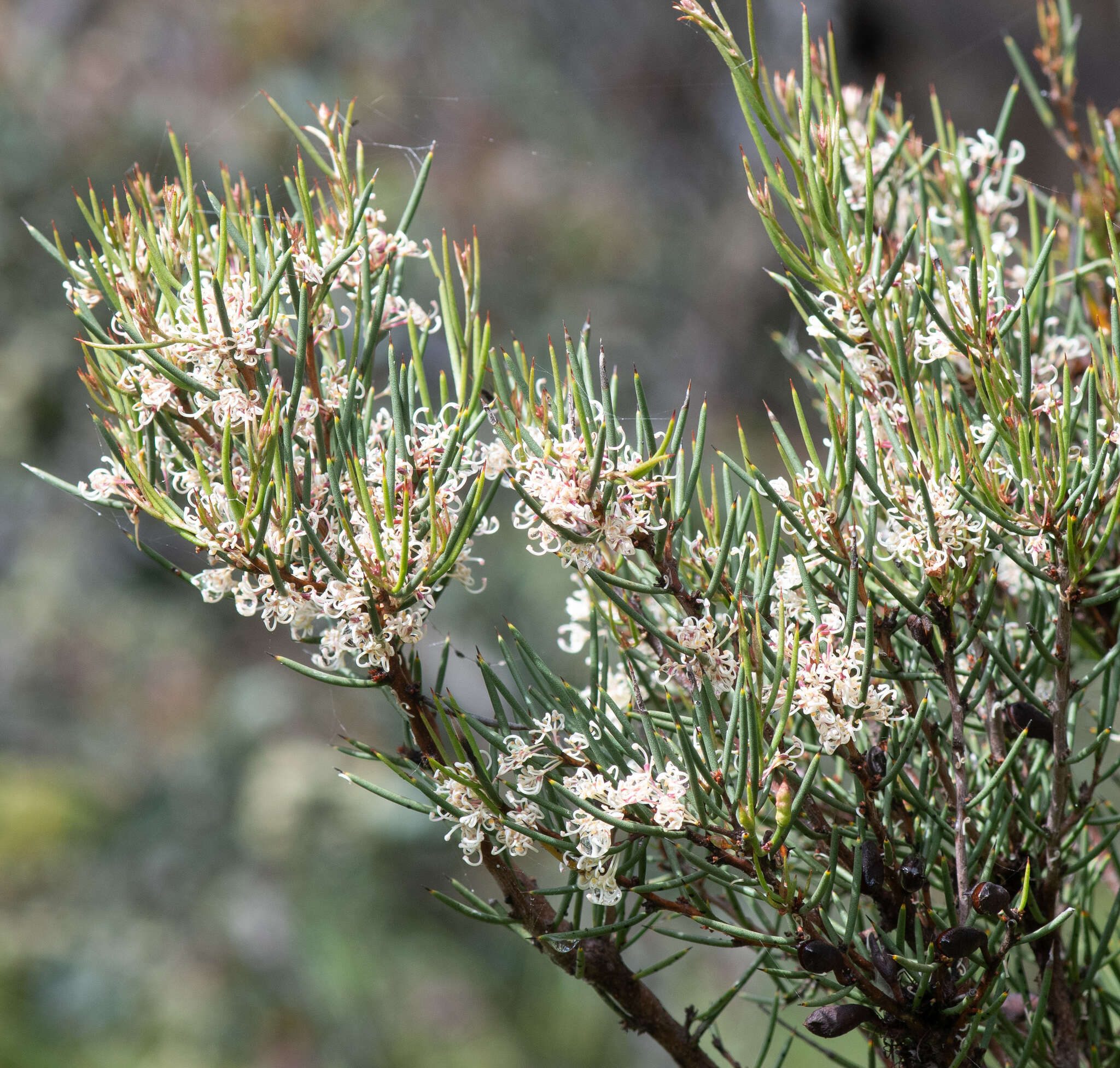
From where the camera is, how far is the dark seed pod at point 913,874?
0.28 meters

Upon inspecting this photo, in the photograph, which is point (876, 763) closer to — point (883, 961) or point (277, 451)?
point (883, 961)

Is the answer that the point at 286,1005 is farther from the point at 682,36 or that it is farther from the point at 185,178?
the point at 682,36

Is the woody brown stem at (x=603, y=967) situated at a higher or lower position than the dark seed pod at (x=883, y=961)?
lower

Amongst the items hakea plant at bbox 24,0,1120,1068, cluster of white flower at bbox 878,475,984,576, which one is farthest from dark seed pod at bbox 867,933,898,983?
cluster of white flower at bbox 878,475,984,576

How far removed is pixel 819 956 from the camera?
0.25 metres

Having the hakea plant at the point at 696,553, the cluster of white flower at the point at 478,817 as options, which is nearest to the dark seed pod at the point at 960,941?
the hakea plant at the point at 696,553

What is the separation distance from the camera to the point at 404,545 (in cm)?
26

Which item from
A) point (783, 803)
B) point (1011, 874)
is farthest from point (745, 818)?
point (1011, 874)

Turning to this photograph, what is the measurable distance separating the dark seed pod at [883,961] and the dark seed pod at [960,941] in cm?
2

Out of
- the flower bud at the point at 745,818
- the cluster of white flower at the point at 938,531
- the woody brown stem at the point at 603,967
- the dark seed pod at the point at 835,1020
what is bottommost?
the woody brown stem at the point at 603,967

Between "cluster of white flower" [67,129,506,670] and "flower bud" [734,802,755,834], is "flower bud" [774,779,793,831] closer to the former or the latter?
"flower bud" [734,802,755,834]

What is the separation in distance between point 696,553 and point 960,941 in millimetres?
138

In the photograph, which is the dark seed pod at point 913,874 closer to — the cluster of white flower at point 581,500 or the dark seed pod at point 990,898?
the dark seed pod at point 990,898

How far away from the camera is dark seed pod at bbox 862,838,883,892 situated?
274 millimetres
